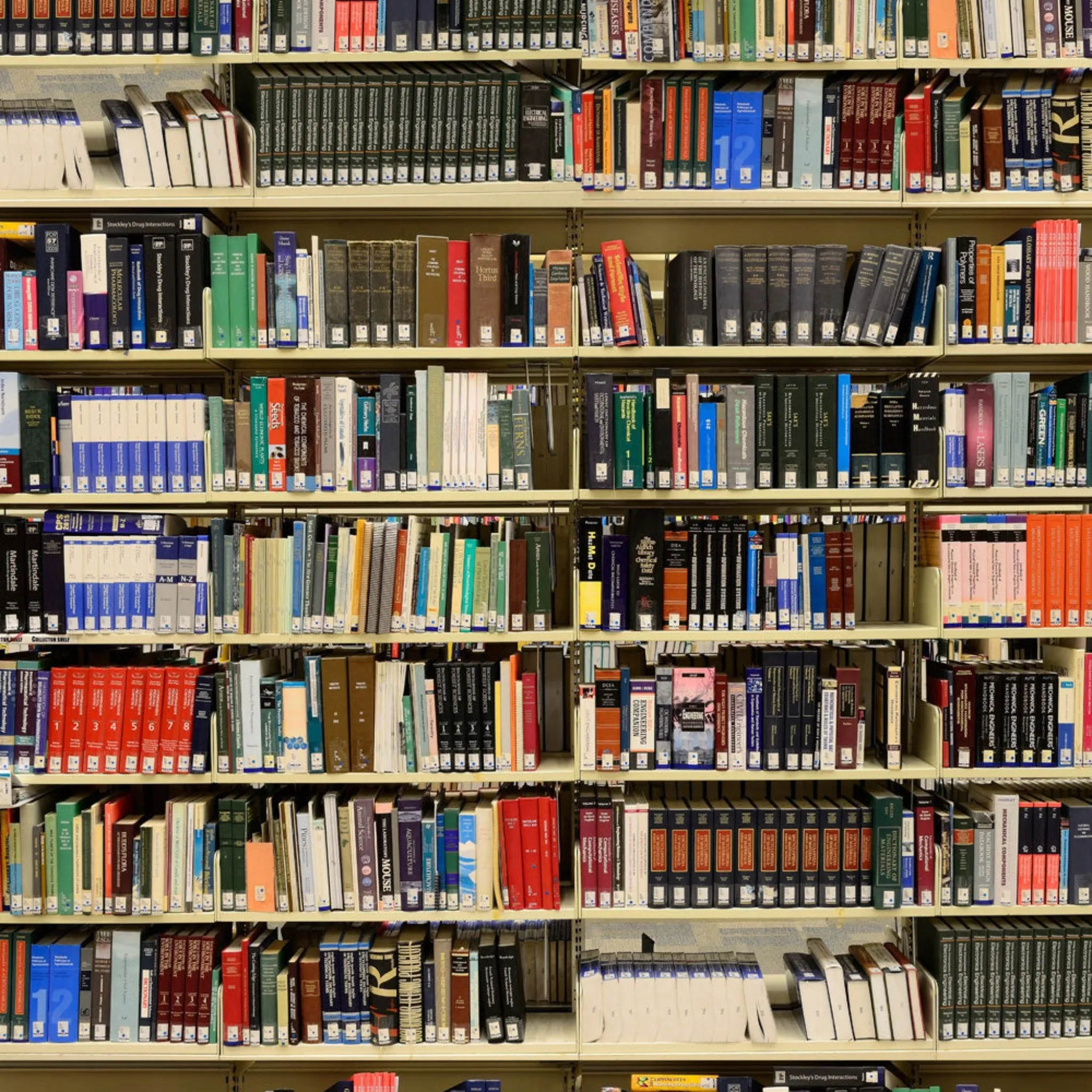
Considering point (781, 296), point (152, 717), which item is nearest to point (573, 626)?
point (781, 296)

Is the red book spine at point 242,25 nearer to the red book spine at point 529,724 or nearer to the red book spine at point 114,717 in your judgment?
the red book spine at point 114,717

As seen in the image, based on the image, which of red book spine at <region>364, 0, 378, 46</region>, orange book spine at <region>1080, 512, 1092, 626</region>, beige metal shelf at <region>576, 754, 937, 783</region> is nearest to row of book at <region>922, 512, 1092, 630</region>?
orange book spine at <region>1080, 512, 1092, 626</region>

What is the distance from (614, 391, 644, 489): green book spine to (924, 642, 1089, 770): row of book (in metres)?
1.07

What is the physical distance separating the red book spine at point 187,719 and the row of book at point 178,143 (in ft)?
4.63

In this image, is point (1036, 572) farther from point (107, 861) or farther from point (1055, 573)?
point (107, 861)

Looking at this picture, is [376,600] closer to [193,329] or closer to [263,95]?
[193,329]

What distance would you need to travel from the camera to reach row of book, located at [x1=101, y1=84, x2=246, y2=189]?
8.23 feet

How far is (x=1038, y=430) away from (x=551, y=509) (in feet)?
4.64

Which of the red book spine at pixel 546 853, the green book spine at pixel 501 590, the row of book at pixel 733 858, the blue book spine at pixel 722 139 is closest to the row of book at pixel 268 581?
the green book spine at pixel 501 590

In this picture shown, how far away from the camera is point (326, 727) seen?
248cm

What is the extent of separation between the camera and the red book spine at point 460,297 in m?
2.50

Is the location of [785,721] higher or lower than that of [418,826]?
higher

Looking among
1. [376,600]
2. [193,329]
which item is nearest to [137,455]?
[193,329]

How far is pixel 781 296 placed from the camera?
2.50 m
